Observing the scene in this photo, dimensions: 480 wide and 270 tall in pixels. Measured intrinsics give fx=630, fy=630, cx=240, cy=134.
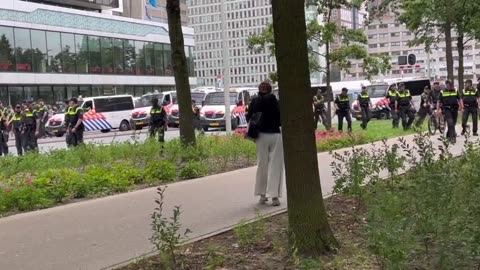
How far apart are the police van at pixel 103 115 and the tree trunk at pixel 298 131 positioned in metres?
31.4

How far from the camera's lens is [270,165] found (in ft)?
28.6

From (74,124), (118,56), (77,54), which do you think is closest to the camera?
(74,124)

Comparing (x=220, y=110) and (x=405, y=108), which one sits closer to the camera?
(x=405, y=108)

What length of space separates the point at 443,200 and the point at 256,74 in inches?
2395

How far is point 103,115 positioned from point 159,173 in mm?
26981

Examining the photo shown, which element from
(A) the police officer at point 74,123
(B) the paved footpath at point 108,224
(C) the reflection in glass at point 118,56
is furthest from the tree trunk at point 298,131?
(C) the reflection in glass at point 118,56

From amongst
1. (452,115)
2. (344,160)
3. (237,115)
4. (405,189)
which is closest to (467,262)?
(405,189)

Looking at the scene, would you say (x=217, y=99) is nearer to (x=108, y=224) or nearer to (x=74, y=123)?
(x=74, y=123)

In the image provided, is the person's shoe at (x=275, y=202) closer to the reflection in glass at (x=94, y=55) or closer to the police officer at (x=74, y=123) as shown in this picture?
the police officer at (x=74, y=123)

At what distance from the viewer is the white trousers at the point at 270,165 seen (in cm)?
865

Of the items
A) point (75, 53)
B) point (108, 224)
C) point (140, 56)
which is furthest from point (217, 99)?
point (140, 56)

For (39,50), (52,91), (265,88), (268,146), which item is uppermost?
(39,50)

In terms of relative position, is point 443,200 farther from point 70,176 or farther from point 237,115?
point 237,115

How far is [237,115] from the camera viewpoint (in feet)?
107
